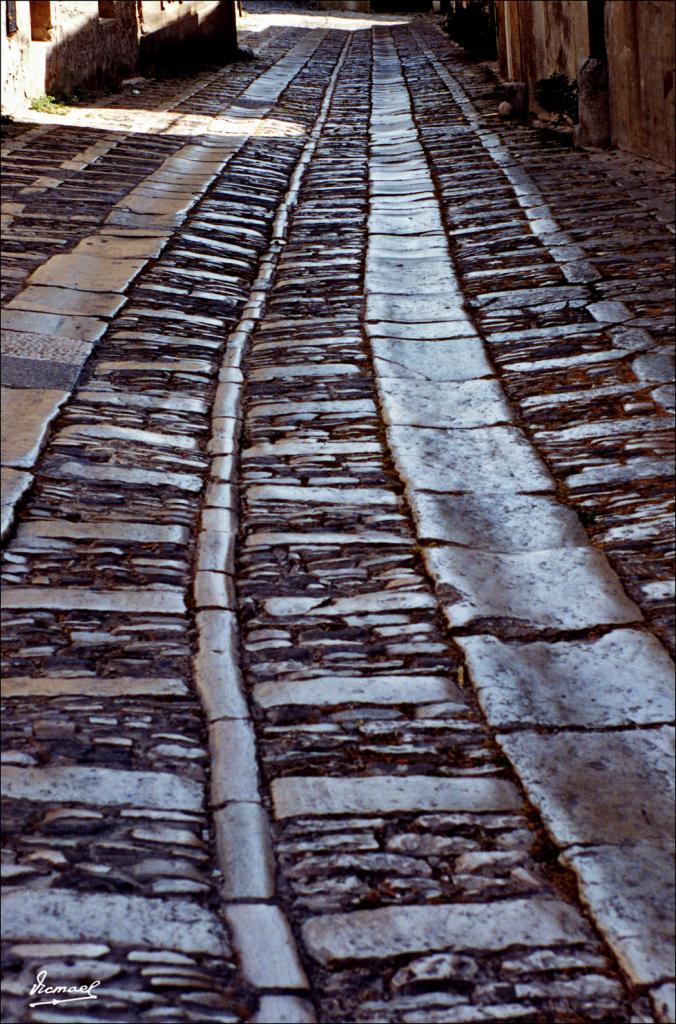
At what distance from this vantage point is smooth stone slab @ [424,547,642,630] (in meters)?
3.75

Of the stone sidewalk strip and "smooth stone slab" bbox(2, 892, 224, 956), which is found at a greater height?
the stone sidewalk strip

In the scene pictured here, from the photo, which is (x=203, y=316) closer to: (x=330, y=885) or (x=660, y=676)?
(x=660, y=676)

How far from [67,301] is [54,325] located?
17.6 inches

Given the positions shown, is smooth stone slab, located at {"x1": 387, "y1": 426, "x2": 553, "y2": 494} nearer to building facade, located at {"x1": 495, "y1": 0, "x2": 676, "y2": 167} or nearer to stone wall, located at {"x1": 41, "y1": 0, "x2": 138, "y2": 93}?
building facade, located at {"x1": 495, "y1": 0, "x2": 676, "y2": 167}

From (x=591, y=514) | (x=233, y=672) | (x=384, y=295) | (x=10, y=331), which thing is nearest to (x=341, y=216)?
(x=384, y=295)

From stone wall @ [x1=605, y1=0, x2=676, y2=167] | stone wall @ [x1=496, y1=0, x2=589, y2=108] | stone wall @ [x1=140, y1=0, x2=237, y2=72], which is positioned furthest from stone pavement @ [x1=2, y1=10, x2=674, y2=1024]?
stone wall @ [x1=140, y1=0, x2=237, y2=72]

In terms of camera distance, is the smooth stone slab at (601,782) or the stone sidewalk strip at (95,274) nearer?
the smooth stone slab at (601,782)

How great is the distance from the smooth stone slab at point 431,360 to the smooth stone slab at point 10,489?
1.95 m

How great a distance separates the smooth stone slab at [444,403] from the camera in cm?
531

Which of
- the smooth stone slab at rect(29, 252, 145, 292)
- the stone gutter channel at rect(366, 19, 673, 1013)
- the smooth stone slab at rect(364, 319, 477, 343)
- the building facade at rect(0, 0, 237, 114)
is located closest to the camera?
the stone gutter channel at rect(366, 19, 673, 1013)

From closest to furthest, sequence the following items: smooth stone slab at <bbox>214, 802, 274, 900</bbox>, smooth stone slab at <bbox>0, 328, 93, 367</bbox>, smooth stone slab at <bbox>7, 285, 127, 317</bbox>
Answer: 1. smooth stone slab at <bbox>214, 802, 274, 900</bbox>
2. smooth stone slab at <bbox>0, 328, 93, 367</bbox>
3. smooth stone slab at <bbox>7, 285, 127, 317</bbox>

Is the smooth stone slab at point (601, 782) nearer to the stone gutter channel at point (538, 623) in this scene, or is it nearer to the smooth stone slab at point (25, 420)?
the stone gutter channel at point (538, 623)

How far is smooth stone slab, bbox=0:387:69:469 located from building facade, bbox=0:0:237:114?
313 inches

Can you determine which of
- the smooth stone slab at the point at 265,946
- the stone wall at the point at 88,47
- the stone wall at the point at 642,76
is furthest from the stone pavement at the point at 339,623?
the stone wall at the point at 88,47
